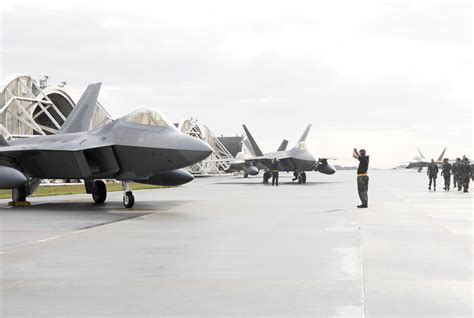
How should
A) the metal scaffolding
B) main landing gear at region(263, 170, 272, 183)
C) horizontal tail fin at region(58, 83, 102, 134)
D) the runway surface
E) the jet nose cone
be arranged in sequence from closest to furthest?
the runway surface < the jet nose cone < horizontal tail fin at region(58, 83, 102, 134) < main landing gear at region(263, 170, 272, 183) < the metal scaffolding

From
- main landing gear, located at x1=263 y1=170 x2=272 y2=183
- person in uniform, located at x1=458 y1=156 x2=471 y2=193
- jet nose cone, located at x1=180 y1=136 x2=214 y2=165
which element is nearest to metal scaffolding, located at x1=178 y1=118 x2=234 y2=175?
main landing gear, located at x1=263 y1=170 x2=272 y2=183

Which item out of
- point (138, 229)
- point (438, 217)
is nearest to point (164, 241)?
point (138, 229)

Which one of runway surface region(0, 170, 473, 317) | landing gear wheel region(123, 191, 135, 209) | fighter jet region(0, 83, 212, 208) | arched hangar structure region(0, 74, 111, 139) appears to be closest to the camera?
runway surface region(0, 170, 473, 317)

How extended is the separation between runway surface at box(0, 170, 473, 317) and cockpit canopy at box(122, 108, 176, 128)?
351 cm

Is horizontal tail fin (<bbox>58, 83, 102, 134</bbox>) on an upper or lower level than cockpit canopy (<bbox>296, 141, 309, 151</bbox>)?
upper

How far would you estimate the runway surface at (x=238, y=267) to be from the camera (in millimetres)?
5242

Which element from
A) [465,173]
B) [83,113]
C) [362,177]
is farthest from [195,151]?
[465,173]

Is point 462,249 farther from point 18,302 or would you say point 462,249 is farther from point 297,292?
point 18,302

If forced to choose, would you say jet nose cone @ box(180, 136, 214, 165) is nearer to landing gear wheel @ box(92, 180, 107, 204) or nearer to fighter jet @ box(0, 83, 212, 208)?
fighter jet @ box(0, 83, 212, 208)

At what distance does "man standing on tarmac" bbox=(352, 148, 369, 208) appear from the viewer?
17.3 metres

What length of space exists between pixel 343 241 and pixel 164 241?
9.33 feet

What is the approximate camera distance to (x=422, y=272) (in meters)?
6.84

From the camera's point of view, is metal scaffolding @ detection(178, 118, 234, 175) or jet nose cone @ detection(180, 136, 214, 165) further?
metal scaffolding @ detection(178, 118, 234, 175)

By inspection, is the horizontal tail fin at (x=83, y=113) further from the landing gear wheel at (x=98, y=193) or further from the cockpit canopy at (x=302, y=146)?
the cockpit canopy at (x=302, y=146)
